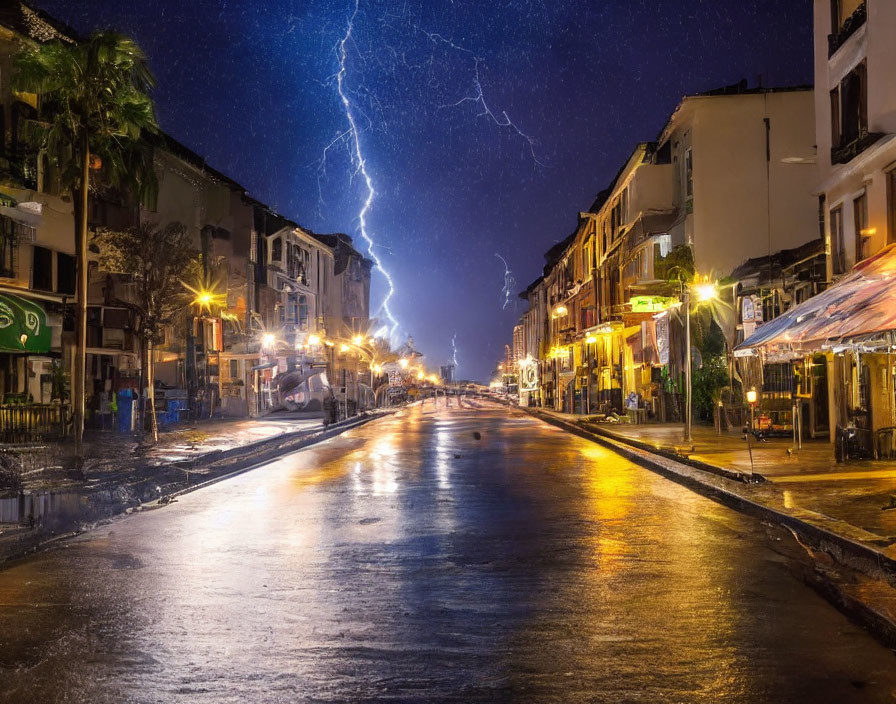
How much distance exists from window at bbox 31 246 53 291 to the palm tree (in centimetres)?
806

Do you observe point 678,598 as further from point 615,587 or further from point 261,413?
point 261,413

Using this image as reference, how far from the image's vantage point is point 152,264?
3256 centimetres

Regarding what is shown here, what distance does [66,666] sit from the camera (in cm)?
544

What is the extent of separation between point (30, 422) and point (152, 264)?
374 inches

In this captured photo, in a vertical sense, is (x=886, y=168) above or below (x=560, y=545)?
above

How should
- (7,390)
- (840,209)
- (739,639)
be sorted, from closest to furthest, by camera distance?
(739,639) < (840,209) < (7,390)

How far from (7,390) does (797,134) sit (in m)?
30.7

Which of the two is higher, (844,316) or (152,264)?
(152,264)

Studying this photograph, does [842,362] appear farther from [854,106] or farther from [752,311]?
[854,106]

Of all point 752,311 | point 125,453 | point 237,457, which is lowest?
point 237,457

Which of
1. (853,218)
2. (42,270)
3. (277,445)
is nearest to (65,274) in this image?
(42,270)

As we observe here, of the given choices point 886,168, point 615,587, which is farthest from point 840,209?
point 615,587

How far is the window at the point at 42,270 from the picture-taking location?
27844mm

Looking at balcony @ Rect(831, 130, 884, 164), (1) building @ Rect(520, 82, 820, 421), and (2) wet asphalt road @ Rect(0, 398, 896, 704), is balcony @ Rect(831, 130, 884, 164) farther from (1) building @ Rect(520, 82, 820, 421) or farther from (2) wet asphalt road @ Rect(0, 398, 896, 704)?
(2) wet asphalt road @ Rect(0, 398, 896, 704)
